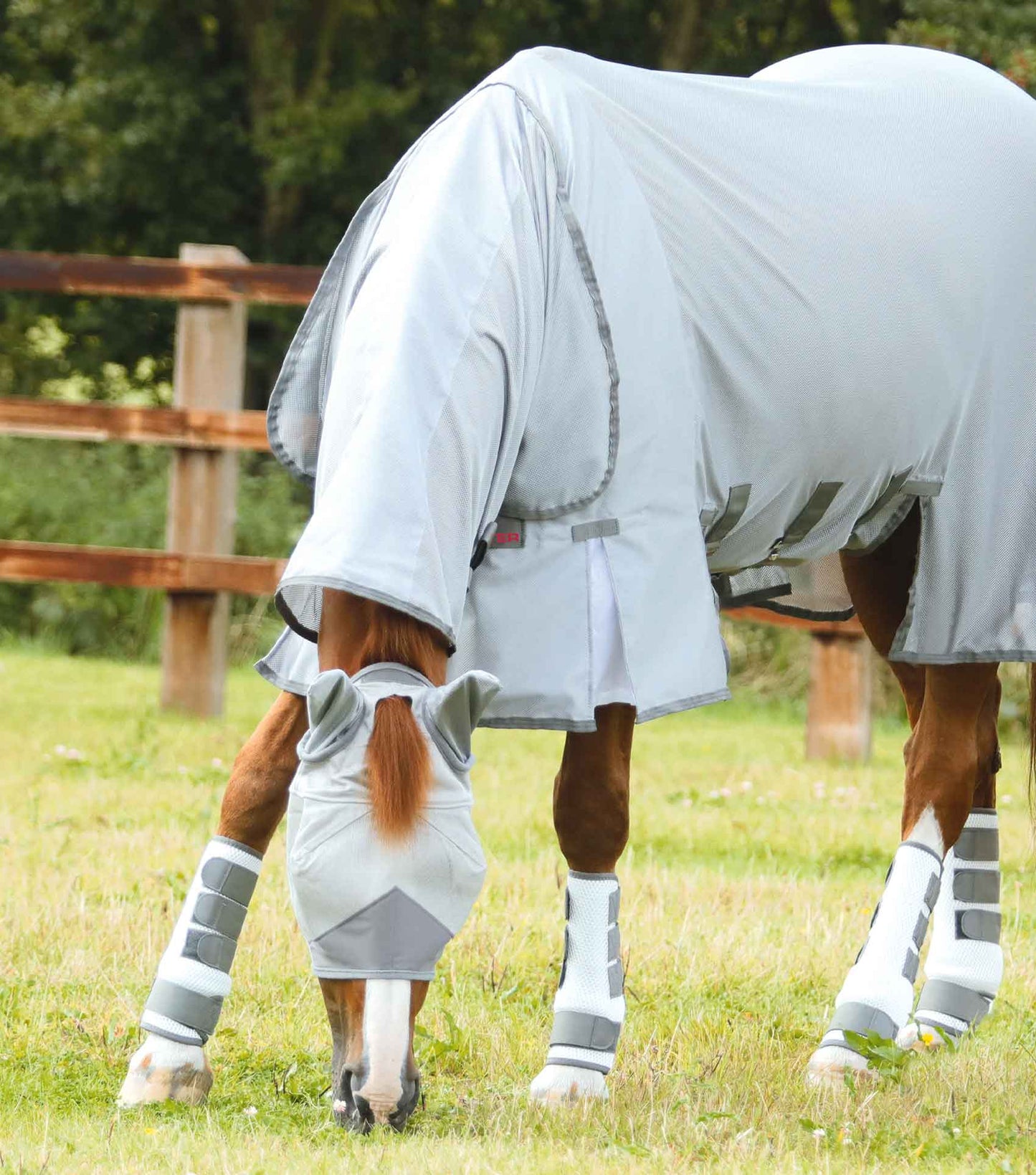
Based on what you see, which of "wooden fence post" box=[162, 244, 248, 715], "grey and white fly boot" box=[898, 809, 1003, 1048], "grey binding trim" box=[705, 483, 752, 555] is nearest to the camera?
"grey binding trim" box=[705, 483, 752, 555]

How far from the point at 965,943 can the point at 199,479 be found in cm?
428

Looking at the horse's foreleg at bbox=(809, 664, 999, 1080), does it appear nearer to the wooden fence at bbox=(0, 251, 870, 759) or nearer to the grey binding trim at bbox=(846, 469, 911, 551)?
the grey binding trim at bbox=(846, 469, 911, 551)

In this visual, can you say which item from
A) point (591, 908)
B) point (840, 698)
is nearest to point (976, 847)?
point (591, 908)

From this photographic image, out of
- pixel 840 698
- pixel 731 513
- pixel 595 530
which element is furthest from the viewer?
pixel 840 698

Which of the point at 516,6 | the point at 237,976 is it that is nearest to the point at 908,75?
the point at 237,976

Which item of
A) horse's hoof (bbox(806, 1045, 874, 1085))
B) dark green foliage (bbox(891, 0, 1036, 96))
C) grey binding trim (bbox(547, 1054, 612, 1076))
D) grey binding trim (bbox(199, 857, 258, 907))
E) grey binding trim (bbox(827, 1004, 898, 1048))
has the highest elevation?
dark green foliage (bbox(891, 0, 1036, 96))

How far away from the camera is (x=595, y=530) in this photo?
2.37 meters

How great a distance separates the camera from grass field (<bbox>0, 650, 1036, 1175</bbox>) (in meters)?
2.30

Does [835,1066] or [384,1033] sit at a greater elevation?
[384,1033]

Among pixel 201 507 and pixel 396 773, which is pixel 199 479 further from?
pixel 396 773

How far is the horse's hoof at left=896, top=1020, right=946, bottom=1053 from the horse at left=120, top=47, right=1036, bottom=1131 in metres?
0.02

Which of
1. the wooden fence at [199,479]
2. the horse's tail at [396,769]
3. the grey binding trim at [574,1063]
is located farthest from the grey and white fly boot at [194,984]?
the wooden fence at [199,479]

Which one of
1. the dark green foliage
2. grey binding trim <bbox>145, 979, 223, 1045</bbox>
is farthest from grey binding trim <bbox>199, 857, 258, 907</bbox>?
the dark green foliage

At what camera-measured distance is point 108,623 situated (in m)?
10.3
